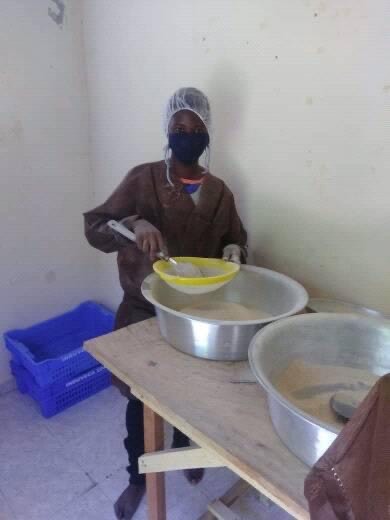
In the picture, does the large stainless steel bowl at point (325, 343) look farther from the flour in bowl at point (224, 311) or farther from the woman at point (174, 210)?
the woman at point (174, 210)

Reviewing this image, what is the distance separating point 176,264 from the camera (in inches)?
35.2

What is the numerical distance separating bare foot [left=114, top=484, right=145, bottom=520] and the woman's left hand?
753 mm

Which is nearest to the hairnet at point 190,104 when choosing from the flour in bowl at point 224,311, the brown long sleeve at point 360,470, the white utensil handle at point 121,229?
the white utensil handle at point 121,229

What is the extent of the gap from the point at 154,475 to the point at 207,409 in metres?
0.38

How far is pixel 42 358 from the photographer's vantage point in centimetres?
165

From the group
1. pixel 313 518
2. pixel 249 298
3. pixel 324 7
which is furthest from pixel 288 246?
pixel 313 518

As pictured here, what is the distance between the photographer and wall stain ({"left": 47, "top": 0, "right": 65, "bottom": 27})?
1.42 metres

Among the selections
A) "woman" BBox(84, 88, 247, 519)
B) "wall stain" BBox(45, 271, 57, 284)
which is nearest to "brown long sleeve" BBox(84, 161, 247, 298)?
"woman" BBox(84, 88, 247, 519)

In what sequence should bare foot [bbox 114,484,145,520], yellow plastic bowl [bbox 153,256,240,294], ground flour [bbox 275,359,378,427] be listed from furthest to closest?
1. bare foot [bbox 114,484,145,520]
2. yellow plastic bowl [bbox 153,256,240,294]
3. ground flour [bbox 275,359,378,427]

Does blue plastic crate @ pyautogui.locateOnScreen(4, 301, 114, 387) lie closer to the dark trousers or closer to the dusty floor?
the dusty floor

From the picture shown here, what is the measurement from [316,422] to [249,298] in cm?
51

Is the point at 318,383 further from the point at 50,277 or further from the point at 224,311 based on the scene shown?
the point at 50,277

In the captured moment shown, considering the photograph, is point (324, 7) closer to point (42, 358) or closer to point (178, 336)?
point (178, 336)

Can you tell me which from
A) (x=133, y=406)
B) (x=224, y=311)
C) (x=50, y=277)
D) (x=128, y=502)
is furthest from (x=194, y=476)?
(x=50, y=277)
